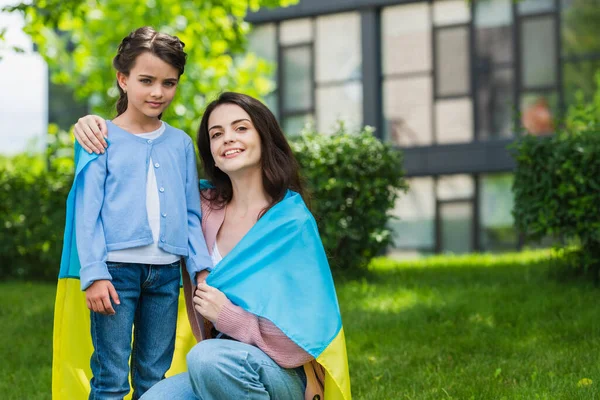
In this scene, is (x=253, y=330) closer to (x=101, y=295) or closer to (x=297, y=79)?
(x=101, y=295)

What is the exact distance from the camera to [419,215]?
16969mm

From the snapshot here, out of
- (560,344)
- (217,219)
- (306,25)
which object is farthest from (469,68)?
(217,219)

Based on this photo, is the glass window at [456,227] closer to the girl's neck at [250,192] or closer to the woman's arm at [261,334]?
the girl's neck at [250,192]

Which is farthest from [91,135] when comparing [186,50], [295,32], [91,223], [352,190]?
[295,32]

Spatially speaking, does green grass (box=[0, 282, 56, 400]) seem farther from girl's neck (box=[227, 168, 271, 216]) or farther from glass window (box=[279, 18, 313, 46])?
glass window (box=[279, 18, 313, 46])

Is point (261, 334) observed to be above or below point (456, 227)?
above

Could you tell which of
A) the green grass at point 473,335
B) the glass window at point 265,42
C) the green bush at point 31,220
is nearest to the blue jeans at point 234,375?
the green grass at point 473,335

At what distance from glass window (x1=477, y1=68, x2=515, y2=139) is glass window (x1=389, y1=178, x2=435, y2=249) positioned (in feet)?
5.28

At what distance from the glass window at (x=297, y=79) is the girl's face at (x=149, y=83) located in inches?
577

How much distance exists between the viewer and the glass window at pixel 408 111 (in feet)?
55.6

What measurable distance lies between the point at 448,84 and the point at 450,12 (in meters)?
1.52

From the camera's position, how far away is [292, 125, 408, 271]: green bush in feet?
27.8

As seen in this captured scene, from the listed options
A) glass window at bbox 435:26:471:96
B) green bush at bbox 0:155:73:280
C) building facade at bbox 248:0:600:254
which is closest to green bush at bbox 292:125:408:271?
green bush at bbox 0:155:73:280

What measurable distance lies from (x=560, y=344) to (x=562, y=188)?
2350 mm
